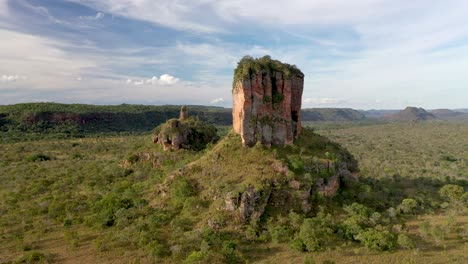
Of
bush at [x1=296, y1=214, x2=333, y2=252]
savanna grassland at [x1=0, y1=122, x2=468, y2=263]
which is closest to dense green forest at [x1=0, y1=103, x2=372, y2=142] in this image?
savanna grassland at [x1=0, y1=122, x2=468, y2=263]

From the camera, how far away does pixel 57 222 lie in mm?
30797

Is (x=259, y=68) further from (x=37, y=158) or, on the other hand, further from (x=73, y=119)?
(x=73, y=119)

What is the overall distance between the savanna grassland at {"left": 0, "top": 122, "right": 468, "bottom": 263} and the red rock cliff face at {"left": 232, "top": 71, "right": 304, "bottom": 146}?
52.7 inches

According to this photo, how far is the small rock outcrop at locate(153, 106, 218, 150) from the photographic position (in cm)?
4547

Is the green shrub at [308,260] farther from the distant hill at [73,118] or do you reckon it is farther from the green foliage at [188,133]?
the distant hill at [73,118]

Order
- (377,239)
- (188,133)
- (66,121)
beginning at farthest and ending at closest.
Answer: (66,121) → (188,133) → (377,239)

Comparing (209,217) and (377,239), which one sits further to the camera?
(209,217)

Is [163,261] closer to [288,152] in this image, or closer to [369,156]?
[288,152]

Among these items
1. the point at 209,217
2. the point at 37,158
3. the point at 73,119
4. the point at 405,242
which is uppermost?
the point at 73,119

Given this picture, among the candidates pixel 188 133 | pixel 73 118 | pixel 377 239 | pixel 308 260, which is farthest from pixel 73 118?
pixel 377 239

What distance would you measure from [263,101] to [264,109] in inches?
30.9

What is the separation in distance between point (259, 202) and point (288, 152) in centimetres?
772

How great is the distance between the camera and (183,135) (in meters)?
46.1

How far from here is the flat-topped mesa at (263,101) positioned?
32969 mm
